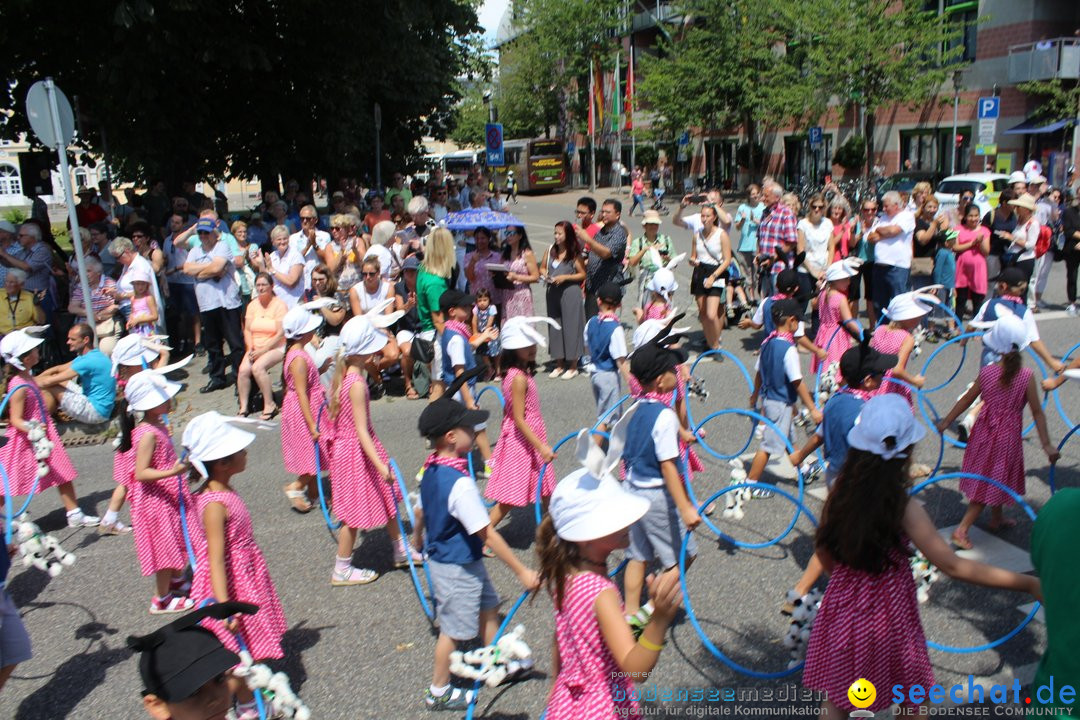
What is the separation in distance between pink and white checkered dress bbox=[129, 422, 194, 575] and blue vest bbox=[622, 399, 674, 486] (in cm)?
298

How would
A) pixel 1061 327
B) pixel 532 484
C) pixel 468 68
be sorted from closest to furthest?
pixel 532 484 < pixel 1061 327 < pixel 468 68

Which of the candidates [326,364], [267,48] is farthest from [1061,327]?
[267,48]

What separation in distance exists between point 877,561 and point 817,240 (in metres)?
9.15

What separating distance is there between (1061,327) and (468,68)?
71.1 ft

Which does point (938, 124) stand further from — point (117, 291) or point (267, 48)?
point (117, 291)

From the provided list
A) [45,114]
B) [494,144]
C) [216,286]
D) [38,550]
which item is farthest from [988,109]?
[38,550]

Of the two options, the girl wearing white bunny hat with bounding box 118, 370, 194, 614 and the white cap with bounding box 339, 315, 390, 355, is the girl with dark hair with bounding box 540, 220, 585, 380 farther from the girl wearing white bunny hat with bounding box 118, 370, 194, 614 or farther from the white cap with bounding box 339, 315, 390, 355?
the girl wearing white bunny hat with bounding box 118, 370, 194, 614

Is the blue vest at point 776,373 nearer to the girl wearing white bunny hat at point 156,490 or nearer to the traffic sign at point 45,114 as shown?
the girl wearing white bunny hat at point 156,490

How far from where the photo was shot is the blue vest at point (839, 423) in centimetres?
511

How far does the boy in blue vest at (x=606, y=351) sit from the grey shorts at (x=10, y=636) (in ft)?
13.9

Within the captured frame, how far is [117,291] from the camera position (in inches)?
442

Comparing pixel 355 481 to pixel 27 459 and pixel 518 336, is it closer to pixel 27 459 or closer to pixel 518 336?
pixel 518 336

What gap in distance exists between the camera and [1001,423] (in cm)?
588

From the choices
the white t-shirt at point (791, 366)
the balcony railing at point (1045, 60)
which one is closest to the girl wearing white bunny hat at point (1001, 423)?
the white t-shirt at point (791, 366)
